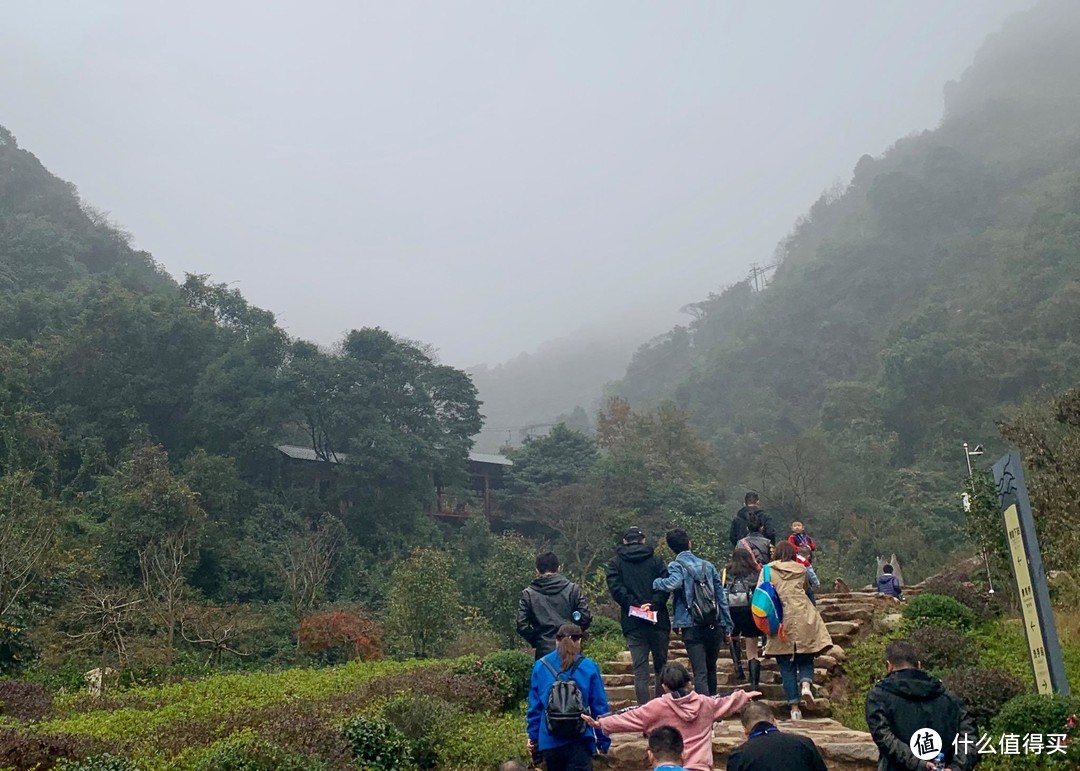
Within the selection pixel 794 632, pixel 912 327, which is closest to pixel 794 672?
pixel 794 632

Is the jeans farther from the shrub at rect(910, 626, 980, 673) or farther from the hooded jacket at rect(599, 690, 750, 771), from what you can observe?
the hooded jacket at rect(599, 690, 750, 771)

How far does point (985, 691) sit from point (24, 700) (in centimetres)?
936

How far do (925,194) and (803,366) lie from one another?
51.7 ft

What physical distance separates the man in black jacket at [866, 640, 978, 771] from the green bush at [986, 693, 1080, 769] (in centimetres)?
158

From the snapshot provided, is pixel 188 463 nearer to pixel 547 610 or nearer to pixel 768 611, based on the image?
pixel 547 610

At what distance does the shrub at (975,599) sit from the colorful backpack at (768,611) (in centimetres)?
377

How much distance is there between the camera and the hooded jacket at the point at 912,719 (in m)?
3.67

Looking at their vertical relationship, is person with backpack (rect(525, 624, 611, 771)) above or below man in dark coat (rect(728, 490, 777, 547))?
below

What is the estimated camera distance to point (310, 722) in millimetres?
6051

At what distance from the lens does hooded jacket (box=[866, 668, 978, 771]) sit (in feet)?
12.0

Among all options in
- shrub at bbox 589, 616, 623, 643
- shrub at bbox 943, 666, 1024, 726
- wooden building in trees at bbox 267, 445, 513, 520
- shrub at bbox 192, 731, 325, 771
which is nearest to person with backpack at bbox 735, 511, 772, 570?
shrub at bbox 943, 666, 1024, 726

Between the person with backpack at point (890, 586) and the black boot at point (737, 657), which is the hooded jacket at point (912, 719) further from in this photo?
the person with backpack at point (890, 586)

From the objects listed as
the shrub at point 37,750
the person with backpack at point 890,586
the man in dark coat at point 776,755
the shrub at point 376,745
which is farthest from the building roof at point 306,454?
the man in dark coat at point 776,755

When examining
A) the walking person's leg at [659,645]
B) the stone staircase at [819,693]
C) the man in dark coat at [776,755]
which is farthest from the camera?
the walking person's leg at [659,645]
